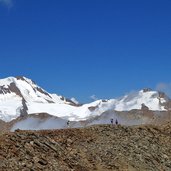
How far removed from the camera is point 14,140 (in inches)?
1253

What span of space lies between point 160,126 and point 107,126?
221 inches

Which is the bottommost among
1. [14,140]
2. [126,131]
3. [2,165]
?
[2,165]

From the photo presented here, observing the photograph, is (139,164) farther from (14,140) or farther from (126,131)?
(14,140)

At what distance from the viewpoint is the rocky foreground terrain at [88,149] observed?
3023cm

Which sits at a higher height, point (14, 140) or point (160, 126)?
point (160, 126)

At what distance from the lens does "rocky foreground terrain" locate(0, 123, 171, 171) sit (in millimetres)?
30234

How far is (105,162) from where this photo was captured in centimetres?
3306

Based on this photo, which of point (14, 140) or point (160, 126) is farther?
A: point (160, 126)

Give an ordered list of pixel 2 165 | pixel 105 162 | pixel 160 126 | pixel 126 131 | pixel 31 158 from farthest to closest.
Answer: pixel 160 126 → pixel 126 131 → pixel 105 162 → pixel 31 158 → pixel 2 165

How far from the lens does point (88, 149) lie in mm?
34156

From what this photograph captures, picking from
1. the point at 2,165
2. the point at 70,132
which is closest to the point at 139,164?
the point at 70,132

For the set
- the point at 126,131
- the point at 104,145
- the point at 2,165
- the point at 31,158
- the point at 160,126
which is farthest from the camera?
the point at 160,126

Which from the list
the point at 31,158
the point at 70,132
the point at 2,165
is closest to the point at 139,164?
the point at 70,132

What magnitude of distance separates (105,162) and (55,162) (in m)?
3.72
